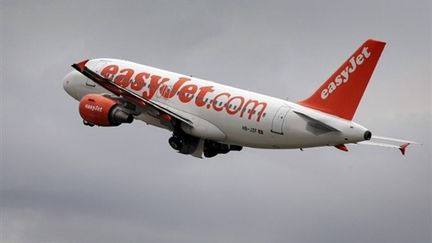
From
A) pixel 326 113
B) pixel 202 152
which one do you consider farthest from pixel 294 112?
pixel 202 152

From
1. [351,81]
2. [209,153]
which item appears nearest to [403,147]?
[351,81]

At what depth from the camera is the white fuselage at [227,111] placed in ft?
319

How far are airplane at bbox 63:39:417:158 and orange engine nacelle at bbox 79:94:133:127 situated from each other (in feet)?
0.22

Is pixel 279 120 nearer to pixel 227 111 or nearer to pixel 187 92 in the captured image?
pixel 227 111

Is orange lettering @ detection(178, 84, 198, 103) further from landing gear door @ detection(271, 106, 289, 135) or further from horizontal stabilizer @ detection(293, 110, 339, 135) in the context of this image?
horizontal stabilizer @ detection(293, 110, 339, 135)

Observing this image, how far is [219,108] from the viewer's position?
10200 cm

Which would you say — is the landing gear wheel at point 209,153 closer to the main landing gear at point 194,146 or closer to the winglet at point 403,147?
the main landing gear at point 194,146

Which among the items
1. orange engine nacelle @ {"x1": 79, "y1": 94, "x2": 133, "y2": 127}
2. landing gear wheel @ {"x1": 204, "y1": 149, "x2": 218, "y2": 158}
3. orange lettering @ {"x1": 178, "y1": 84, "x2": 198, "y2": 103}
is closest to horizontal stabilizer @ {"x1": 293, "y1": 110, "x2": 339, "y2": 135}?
orange lettering @ {"x1": 178, "y1": 84, "x2": 198, "y2": 103}

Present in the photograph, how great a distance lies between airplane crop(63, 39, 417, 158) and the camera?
96.8 meters

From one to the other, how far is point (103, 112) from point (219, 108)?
26.5 feet

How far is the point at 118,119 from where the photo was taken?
104 meters

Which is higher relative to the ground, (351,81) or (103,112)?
(351,81)

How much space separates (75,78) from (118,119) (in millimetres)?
9575

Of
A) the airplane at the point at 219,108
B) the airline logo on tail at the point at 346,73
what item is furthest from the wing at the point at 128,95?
the airline logo on tail at the point at 346,73
